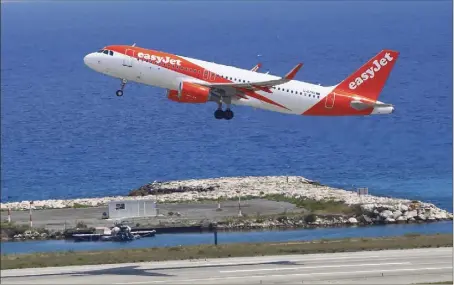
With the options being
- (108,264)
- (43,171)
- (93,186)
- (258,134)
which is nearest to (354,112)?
(108,264)

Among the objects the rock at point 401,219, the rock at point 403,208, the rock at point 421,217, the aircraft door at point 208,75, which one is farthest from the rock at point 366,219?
the aircraft door at point 208,75

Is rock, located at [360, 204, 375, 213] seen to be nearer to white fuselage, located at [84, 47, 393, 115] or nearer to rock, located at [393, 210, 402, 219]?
rock, located at [393, 210, 402, 219]

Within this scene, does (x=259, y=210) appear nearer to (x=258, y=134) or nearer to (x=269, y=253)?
(x=269, y=253)

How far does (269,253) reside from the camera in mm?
97625

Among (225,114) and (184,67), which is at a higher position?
(184,67)

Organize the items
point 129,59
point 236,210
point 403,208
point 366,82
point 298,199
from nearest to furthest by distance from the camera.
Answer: point 129,59 → point 366,82 → point 236,210 → point 403,208 → point 298,199

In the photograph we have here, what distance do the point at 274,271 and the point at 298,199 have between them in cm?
4305

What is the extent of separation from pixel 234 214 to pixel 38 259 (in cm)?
3193

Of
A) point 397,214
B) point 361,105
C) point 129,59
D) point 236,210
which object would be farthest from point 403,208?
point 129,59

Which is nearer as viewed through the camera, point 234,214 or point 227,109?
point 227,109

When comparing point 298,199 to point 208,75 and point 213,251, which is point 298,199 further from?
point 208,75

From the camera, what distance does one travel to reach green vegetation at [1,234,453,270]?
94500 mm

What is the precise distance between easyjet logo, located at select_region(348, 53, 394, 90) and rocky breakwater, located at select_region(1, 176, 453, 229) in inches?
831

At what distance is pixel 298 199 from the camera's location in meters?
132
